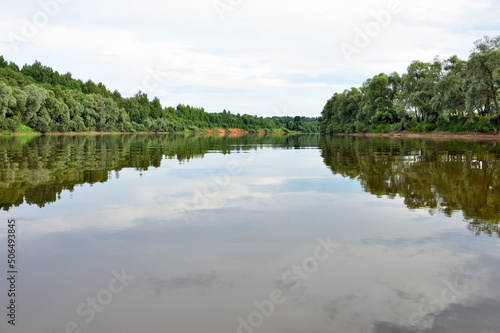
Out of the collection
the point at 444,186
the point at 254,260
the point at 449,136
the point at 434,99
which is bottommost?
the point at 254,260

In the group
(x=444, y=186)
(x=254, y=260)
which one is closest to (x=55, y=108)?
(x=444, y=186)

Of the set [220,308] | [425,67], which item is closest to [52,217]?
[220,308]

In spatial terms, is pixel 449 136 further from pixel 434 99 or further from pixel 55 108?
pixel 55 108

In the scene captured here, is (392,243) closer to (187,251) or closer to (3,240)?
(187,251)

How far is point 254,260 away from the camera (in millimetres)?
6906

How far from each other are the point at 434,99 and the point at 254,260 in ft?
238

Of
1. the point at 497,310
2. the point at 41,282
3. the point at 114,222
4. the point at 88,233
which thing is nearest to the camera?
the point at 497,310

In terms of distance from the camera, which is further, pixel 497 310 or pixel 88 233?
pixel 88 233

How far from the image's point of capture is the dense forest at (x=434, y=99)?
57125mm

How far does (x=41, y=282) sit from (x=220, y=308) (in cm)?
307

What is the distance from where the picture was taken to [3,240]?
8.12 m

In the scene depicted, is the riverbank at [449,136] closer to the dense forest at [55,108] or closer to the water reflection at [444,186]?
the water reflection at [444,186]

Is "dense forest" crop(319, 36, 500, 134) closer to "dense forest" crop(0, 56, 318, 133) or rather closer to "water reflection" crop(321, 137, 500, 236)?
"water reflection" crop(321, 137, 500, 236)

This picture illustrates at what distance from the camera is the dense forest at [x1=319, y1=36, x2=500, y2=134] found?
5712 cm
